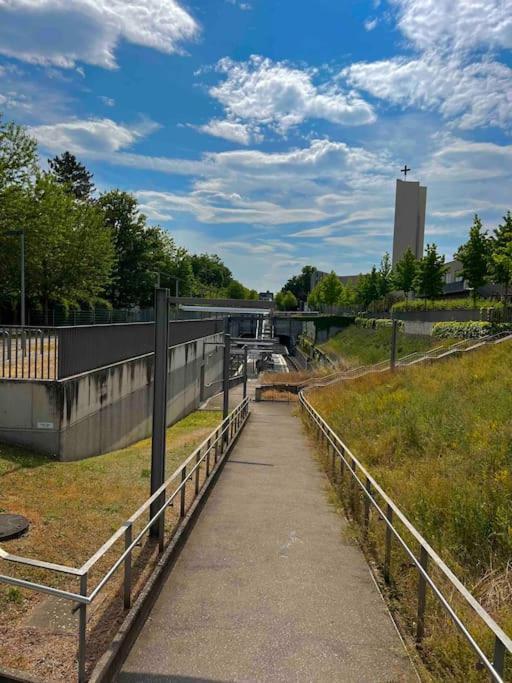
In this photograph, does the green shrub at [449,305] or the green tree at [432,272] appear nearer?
the green shrub at [449,305]

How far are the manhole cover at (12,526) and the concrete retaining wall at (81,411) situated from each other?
3.71 meters

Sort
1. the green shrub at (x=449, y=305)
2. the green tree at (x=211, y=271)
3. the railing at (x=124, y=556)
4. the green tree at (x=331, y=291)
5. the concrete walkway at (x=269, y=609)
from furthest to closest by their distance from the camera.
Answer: the green tree at (x=211, y=271)
the green tree at (x=331, y=291)
the green shrub at (x=449, y=305)
the concrete walkway at (x=269, y=609)
the railing at (x=124, y=556)

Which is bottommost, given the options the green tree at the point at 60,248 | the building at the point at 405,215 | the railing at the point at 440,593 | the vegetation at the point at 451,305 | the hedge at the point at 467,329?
the railing at the point at 440,593

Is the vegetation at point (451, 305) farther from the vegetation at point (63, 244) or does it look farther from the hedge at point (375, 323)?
the vegetation at point (63, 244)

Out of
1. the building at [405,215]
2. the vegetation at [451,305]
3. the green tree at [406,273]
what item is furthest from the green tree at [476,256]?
the building at [405,215]

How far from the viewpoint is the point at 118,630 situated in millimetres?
4176

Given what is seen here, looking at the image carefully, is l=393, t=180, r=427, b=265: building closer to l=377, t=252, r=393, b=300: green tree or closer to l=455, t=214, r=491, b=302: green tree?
l=377, t=252, r=393, b=300: green tree

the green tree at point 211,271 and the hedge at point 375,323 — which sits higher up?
the green tree at point 211,271

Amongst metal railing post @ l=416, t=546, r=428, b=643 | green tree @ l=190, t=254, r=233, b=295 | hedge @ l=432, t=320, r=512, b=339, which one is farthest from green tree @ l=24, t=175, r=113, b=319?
green tree @ l=190, t=254, r=233, b=295

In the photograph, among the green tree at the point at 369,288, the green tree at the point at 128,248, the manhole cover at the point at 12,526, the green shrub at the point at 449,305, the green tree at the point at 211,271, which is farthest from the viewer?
the green tree at the point at 211,271

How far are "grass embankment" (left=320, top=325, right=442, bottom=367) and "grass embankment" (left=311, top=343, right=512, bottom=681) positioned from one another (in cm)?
1968

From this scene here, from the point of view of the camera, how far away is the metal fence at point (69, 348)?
35.4 feet

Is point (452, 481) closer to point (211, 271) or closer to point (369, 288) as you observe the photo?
point (369, 288)

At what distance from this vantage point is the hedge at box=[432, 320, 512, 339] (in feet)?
86.3
